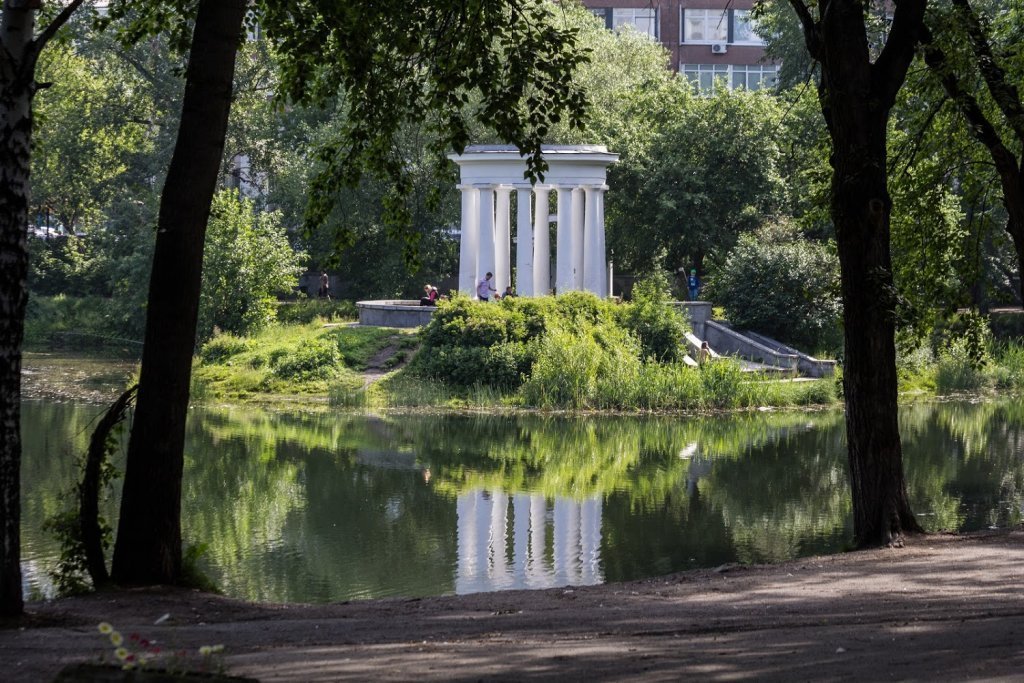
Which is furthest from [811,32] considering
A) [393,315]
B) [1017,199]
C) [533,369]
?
[393,315]

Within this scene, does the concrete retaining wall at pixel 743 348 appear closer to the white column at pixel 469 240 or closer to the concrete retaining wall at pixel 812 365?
the concrete retaining wall at pixel 812 365

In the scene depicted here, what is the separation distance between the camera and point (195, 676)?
15.9 ft

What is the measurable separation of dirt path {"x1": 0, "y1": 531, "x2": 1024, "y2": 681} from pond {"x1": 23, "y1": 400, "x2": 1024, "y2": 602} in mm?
2845

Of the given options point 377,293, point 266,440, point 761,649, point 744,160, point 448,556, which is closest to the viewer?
point 761,649

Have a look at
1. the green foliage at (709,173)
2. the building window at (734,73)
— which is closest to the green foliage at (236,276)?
the green foliage at (709,173)

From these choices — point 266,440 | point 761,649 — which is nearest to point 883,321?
point 761,649

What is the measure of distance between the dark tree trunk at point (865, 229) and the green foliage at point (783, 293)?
26.9m

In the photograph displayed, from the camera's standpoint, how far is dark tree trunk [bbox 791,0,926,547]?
13125 mm

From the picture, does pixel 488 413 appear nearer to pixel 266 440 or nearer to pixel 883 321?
pixel 266 440

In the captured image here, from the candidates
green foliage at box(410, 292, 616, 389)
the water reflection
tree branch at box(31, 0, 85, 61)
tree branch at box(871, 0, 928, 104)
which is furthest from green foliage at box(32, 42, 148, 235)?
tree branch at box(31, 0, 85, 61)

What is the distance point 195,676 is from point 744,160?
4289 cm

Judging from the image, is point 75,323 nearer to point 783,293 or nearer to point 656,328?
point 656,328

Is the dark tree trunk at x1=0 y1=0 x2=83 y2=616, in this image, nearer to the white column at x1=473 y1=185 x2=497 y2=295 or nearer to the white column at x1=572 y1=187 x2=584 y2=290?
the white column at x1=473 y1=185 x2=497 y2=295

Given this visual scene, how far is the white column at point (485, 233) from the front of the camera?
41.7m
